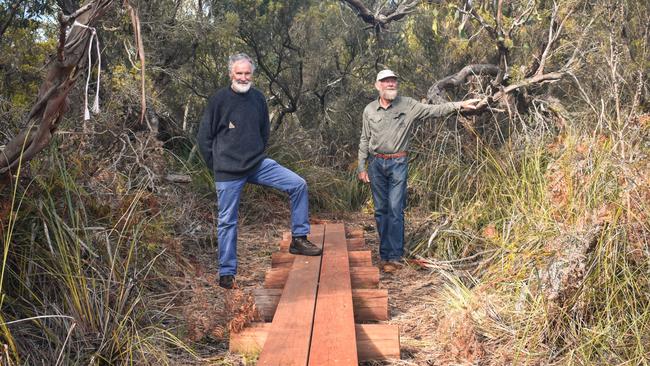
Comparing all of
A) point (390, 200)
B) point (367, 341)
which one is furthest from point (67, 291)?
point (390, 200)

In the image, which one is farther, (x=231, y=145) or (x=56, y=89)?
(x=231, y=145)

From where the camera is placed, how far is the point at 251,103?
541 centimetres

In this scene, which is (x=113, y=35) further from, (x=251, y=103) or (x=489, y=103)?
(x=489, y=103)

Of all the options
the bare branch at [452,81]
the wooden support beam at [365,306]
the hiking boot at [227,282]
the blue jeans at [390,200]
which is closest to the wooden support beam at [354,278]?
the hiking boot at [227,282]

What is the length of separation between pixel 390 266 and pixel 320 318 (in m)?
2.31

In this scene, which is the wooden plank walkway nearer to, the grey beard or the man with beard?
the man with beard

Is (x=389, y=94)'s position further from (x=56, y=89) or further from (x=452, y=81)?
(x=56, y=89)

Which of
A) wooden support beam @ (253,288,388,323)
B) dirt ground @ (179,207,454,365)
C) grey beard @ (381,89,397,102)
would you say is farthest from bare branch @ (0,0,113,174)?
grey beard @ (381,89,397,102)

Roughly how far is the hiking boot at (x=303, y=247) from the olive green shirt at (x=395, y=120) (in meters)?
1.22

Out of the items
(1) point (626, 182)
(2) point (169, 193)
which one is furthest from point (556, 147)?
(2) point (169, 193)

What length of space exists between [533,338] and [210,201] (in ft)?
16.7

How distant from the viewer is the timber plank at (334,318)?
3271 mm

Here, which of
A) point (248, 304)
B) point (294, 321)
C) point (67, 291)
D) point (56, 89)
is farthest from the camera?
point (248, 304)

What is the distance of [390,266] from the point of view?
19.9 feet
